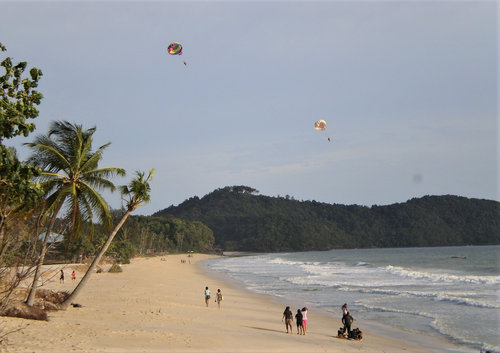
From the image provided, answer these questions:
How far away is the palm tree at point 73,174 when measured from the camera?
16.0 m

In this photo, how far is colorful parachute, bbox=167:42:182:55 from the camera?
2811cm

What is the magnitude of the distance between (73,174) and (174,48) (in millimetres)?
14678

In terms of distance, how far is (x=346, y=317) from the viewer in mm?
17609

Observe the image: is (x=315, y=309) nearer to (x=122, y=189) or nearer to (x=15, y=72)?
(x=122, y=189)

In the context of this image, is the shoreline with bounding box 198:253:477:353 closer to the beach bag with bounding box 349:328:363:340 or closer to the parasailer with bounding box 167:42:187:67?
the beach bag with bounding box 349:328:363:340

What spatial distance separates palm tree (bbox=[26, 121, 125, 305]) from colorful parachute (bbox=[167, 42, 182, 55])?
1247cm

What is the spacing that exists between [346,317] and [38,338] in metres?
11.1

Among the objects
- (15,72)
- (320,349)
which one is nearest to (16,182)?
(15,72)

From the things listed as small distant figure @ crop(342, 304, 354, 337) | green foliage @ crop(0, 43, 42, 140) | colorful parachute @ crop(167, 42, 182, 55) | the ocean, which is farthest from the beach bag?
colorful parachute @ crop(167, 42, 182, 55)

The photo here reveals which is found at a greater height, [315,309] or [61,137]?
[61,137]

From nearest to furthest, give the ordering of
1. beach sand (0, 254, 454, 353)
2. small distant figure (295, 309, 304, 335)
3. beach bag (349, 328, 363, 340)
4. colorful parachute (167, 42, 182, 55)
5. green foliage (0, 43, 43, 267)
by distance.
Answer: green foliage (0, 43, 43, 267) → beach sand (0, 254, 454, 353) → beach bag (349, 328, 363, 340) → small distant figure (295, 309, 304, 335) → colorful parachute (167, 42, 182, 55)

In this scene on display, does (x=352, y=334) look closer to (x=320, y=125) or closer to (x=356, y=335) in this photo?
(x=356, y=335)

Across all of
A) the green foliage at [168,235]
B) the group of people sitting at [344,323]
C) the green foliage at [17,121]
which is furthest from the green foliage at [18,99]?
the green foliage at [168,235]

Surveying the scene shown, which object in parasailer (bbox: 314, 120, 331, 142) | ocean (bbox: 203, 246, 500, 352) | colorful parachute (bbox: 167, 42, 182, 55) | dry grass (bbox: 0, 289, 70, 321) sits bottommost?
ocean (bbox: 203, 246, 500, 352)
